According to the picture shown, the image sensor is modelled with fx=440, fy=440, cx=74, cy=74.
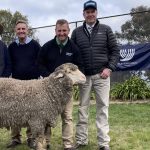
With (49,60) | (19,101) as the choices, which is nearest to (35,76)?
(49,60)

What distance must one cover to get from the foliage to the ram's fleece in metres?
7.98

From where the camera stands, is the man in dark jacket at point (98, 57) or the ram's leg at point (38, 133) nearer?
the ram's leg at point (38, 133)

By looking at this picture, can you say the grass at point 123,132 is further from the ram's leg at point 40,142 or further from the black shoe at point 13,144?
the ram's leg at point 40,142

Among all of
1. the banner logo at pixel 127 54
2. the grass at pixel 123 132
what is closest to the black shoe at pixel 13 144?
the grass at pixel 123 132

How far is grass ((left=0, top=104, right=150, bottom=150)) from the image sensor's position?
314 inches

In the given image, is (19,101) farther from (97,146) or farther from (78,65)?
(97,146)

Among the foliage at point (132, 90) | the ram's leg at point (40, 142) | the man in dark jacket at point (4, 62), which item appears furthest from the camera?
the foliage at point (132, 90)

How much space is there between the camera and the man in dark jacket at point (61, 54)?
7.23 meters

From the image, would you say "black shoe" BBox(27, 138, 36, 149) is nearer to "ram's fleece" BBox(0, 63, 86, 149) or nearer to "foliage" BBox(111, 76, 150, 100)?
"ram's fleece" BBox(0, 63, 86, 149)

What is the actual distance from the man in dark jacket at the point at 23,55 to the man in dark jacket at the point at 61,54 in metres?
0.34

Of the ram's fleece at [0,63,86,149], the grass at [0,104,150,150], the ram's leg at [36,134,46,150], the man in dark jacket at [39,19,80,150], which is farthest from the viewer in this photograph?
the grass at [0,104,150,150]

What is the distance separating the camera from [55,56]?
7.30 m

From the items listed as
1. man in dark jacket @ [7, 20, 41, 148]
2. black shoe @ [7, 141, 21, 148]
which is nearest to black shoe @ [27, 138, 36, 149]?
man in dark jacket @ [7, 20, 41, 148]

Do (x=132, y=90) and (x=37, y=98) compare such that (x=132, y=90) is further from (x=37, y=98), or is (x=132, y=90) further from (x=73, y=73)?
(x=37, y=98)
